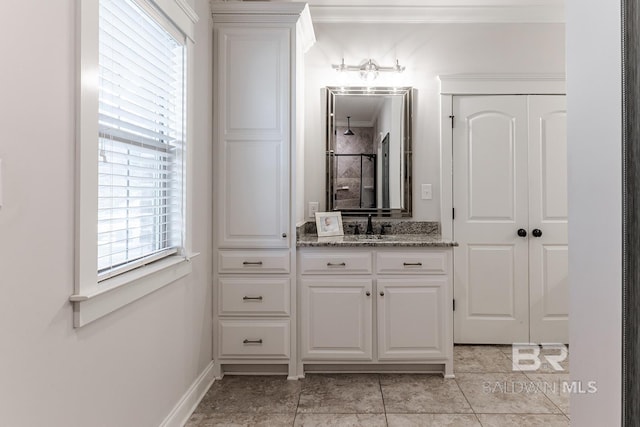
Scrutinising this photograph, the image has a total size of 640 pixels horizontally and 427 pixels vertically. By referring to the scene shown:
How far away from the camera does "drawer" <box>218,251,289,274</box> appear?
256 cm

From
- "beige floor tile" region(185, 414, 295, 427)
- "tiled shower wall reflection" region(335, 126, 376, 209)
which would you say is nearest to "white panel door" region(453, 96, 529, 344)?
"tiled shower wall reflection" region(335, 126, 376, 209)

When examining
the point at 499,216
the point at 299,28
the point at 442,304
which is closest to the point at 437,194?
the point at 499,216

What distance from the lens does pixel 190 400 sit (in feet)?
7.06

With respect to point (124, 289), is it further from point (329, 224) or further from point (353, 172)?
point (353, 172)

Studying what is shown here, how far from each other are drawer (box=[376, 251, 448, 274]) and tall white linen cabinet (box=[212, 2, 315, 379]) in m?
0.65

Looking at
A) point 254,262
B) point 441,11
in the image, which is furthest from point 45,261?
point 441,11

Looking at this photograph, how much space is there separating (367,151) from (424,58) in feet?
3.00

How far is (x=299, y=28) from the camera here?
2654mm

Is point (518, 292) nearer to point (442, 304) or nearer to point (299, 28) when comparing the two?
point (442, 304)

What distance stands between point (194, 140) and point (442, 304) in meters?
1.86

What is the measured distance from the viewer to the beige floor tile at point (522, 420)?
2.04 m

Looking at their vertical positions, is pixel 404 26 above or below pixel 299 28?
above

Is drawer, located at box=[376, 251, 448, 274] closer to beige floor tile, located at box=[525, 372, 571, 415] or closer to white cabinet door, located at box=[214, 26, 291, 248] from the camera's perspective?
white cabinet door, located at box=[214, 26, 291, 248]

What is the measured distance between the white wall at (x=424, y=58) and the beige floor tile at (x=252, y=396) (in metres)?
1.39
